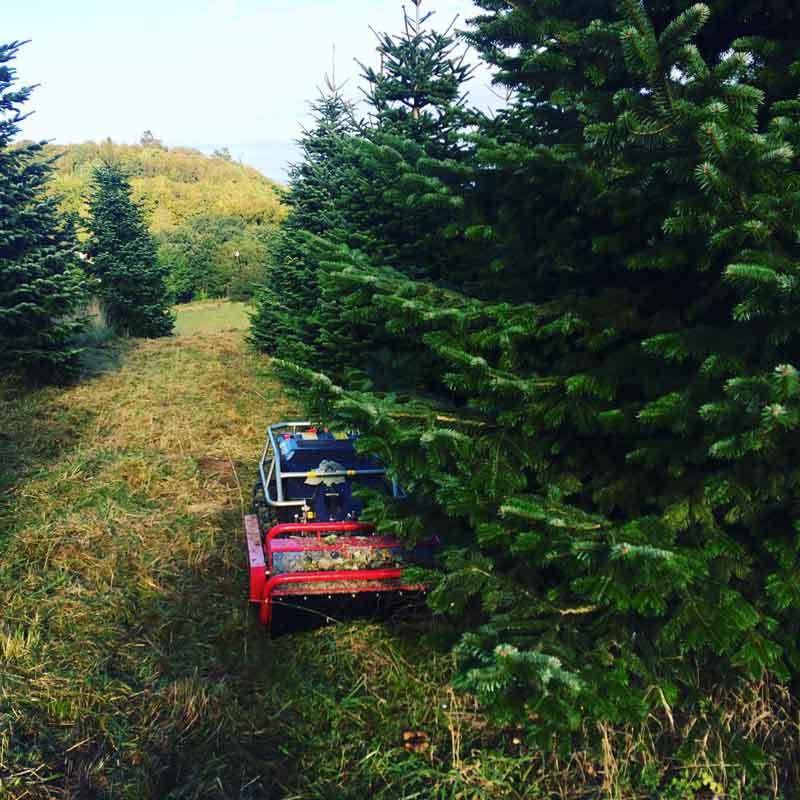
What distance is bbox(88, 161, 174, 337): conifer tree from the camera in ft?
50.6

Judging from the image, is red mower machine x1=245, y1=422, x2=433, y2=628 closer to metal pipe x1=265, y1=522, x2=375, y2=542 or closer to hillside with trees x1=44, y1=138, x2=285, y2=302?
metal pipe x1=265, y1=522, x2=375, y2=542

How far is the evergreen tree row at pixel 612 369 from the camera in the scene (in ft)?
8.25

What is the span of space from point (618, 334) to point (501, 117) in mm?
2036

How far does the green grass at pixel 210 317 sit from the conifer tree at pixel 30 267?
7305 millimetres

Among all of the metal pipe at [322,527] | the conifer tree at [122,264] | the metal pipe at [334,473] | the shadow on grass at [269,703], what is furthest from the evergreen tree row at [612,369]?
the conifer tree at [122,264]

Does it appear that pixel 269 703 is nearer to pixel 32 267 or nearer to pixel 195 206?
pixel 32 267

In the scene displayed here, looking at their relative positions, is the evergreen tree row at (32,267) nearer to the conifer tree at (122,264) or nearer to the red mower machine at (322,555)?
the conifer tree at (122,264)

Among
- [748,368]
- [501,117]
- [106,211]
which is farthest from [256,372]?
[748,368]

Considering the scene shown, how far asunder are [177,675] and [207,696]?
403 millimetres

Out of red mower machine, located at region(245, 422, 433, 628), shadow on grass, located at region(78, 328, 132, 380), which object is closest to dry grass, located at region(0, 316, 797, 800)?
red mower machine, located at region(245, 422, 433, 628)

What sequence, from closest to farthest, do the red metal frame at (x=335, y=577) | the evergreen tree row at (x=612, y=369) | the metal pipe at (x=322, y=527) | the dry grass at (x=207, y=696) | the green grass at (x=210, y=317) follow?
the evergreen tree row at (x=612, y=369) < the dry grass at (x=207, y=696) < the red metal frame at (x=335, y=577) < the metal pipe at (x=322, y=527) < the green grass at (x=210, y=317)

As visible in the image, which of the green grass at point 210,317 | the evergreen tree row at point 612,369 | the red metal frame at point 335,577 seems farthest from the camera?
the green grass at point 210,317

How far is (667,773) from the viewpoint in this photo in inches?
134

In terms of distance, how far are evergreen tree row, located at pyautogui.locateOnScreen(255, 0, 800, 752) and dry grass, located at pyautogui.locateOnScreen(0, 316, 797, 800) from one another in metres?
0.47
